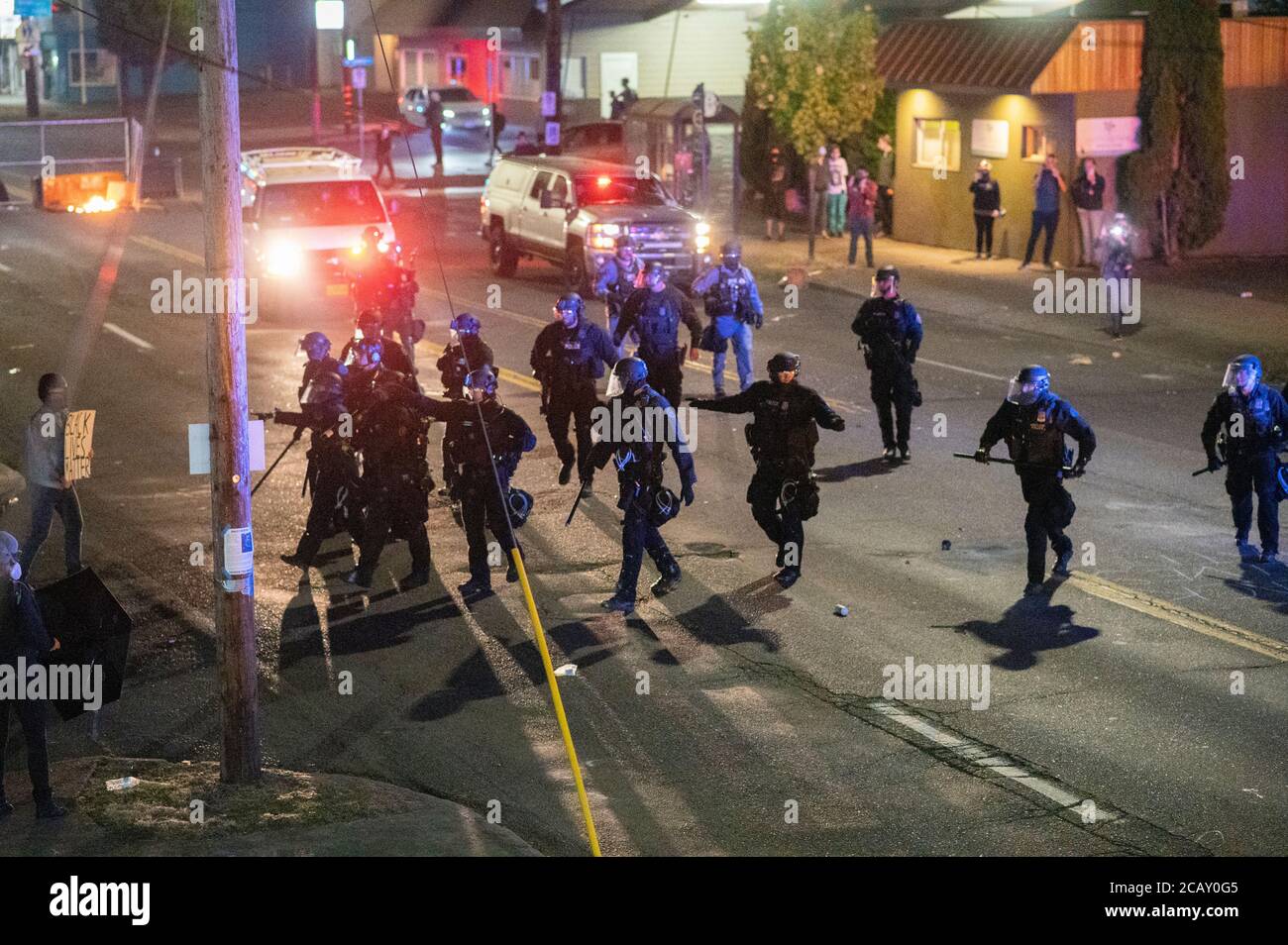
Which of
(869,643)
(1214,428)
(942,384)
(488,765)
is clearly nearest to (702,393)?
(942,384)

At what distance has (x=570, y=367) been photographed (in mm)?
15820

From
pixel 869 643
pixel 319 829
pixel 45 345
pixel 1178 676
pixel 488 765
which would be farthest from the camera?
pixel 45 345

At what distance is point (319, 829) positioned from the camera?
854cm

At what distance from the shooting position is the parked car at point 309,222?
25.9 meters

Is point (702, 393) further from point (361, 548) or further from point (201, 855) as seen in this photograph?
point (201, 855)

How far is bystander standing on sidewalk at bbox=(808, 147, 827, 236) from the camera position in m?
32.8

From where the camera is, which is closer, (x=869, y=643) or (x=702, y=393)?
(x=869, y=643)

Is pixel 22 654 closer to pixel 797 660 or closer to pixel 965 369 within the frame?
pixel 797 660

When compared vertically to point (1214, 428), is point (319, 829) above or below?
below

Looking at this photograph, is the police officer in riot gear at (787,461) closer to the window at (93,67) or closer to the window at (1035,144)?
the window at (1035,144)

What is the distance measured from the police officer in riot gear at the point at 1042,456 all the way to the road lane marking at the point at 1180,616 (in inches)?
14.9
